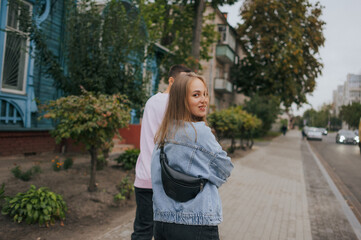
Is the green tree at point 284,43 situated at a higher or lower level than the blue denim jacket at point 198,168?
higher

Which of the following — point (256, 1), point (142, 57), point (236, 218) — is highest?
point (256, 1)

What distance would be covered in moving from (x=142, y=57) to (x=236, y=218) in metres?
4.03

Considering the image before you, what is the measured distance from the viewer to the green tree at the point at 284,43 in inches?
963

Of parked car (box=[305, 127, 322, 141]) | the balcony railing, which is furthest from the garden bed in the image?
parked car (box=[305, 127, 322, 141])

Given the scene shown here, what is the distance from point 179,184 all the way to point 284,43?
84.2ft

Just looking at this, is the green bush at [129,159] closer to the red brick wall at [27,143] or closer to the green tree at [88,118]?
the red brick wall at [27,143]

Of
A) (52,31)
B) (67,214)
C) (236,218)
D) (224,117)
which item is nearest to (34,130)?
(52,31)

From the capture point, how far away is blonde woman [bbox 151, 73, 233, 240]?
180 centimetres

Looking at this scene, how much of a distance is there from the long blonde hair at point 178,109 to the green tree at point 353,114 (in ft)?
21.3

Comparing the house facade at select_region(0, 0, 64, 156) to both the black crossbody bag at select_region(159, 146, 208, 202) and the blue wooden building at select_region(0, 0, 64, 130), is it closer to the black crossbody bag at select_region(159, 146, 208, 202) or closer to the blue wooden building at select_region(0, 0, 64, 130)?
the blue wooden building at select_region(0, 0, 64, 130)

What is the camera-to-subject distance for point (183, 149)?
5.96 feet

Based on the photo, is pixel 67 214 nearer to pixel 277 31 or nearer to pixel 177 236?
pixel 177 236

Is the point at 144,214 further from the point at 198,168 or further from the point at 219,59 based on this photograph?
the point at 219,59

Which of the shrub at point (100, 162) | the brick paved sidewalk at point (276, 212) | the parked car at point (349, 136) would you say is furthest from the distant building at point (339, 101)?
the shrub at point (100, 162)
